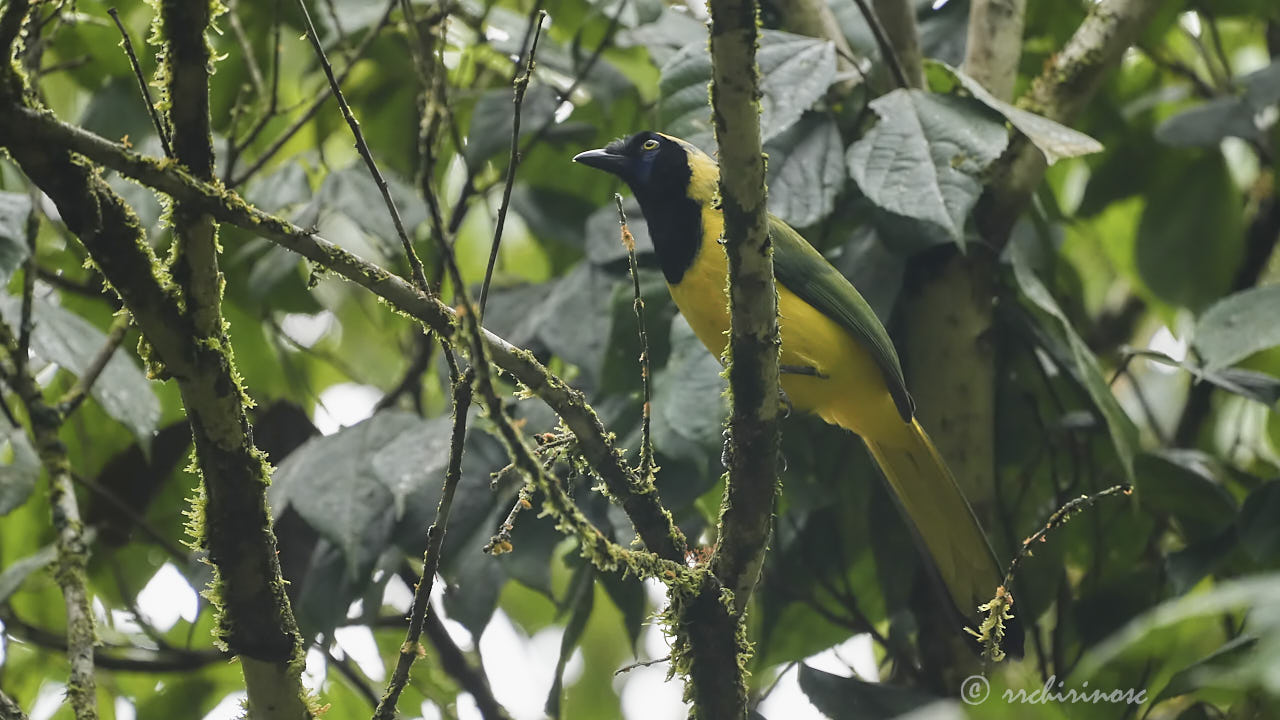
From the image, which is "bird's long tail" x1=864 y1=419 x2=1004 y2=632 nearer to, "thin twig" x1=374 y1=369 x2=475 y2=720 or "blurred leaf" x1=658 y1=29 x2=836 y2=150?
"blurred leaf" x1=658 y1=29 x2=836 y2=150

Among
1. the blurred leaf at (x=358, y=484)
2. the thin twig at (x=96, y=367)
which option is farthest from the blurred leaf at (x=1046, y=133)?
the thin twig at (x=96, y=367)

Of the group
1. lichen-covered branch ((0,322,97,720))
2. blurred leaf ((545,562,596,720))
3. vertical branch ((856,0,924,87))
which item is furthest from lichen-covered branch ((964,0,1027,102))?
lichen-covered branch ((0,322,97,720))

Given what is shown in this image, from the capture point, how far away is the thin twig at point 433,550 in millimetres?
1701

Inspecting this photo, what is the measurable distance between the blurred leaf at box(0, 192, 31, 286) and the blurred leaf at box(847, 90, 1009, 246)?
1866 mm

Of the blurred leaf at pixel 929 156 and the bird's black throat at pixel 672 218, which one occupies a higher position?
the bird's black throat at pixel 672 218

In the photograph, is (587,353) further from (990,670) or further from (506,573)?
(990,670)

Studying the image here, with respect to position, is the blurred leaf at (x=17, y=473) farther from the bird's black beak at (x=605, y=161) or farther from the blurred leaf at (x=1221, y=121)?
the blurred leaf at (x=1221, y=121)

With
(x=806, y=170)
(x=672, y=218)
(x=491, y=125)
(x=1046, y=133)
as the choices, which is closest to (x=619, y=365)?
(x=672, y=218)

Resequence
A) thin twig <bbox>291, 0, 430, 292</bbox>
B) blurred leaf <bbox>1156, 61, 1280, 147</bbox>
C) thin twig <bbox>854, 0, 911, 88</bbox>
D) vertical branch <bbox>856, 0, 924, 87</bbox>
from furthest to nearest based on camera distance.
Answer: blurred leaf <bbox>1156, 61, 1280, 147</bbox> → vertical branch <bbox>856, 0, 924, 87</bbox> → thin twig <bbox>854, 0, 911, 88</bbox> → thin twig <bbox>291, 0, 430, 292</bbox>

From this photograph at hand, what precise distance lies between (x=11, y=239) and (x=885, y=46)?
2.17 meters

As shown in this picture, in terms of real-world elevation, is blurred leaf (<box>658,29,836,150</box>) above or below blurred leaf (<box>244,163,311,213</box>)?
below

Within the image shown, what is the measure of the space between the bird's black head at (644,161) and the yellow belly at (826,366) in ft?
1.38

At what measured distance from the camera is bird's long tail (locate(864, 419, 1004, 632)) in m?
3.09

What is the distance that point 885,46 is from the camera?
311cm
